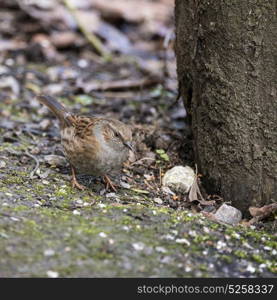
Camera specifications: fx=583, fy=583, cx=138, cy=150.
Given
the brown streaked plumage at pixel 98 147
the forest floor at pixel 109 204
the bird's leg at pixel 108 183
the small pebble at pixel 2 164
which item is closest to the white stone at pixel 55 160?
the forest floor at pixel 109 204

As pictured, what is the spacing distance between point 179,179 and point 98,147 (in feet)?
2.56

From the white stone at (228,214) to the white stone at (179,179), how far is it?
0.50 metres

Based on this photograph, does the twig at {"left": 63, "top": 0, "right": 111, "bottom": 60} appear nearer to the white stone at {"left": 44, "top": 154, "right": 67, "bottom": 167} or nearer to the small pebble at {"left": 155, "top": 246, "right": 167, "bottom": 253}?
the white stone at {"left": 44, "top": 154, "right": 67, "bottom": 167}

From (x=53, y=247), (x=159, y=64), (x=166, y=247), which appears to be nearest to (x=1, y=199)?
(x=53, y=247)

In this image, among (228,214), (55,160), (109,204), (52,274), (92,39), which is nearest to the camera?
(52,274)

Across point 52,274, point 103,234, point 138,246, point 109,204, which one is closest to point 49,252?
point 52,274

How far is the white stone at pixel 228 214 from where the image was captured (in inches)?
183

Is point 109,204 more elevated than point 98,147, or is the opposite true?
point 98,147

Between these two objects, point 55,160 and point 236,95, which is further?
point 55,160

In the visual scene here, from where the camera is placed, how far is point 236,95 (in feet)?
15.0

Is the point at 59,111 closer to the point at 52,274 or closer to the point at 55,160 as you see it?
the point at 55,160

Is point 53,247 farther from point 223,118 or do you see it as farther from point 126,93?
point 126,93

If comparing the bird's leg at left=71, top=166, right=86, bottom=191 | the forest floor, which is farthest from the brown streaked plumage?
the forest floor

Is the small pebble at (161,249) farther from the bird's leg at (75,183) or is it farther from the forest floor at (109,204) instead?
the bird's leg at (75,183)
